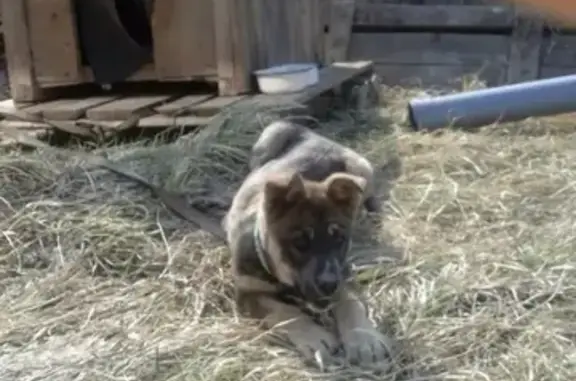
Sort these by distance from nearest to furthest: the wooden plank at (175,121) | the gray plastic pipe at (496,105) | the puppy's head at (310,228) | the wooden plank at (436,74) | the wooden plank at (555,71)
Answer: the puppy's head at (310,228)
the gray plastic pipe at (496,105)
the wooden plank at (175,121)
the wooden plank at (555,71)
the wooden plank at (436,74)

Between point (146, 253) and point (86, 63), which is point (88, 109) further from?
point (146, 253)

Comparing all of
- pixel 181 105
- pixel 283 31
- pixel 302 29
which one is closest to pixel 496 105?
pixel 283 31

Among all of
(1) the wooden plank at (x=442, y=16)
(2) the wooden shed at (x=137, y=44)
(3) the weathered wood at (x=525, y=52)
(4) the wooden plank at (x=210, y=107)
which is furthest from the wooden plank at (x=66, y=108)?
(3) the weathered wood at (x=525, y=52)

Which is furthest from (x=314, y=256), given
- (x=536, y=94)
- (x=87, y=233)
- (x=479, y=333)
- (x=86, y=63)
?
(x=86, y=63)

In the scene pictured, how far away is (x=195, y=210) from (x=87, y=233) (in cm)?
56

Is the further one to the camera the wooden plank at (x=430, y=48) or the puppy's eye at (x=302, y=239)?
the wooden plank at (x=430, y=48)

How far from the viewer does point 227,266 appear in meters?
3.50

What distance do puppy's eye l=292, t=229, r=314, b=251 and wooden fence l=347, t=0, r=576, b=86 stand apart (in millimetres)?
4688

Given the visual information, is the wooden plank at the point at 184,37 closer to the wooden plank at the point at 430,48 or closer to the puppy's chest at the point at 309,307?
the wooden plank at the point at 430,48

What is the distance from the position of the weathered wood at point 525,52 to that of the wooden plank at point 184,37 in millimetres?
2939

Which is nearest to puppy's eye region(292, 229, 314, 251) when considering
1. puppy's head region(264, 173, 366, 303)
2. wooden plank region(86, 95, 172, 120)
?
puppy's head region(264, 173, 366, 303)

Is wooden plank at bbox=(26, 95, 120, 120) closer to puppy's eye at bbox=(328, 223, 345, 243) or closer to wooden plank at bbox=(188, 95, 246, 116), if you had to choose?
wooden plank at bbox=(188, 95, 246, 116)

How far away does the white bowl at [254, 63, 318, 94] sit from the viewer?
5406 millimetres

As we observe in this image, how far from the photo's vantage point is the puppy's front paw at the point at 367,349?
2.67 meters
